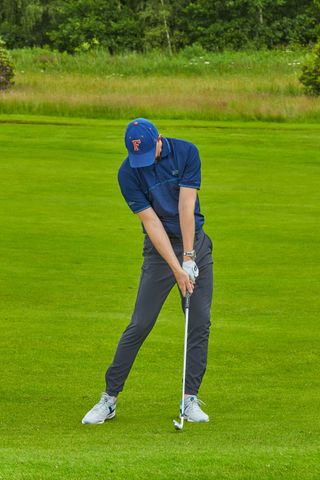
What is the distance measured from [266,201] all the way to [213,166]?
10.7 feet

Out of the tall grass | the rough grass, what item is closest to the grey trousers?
the rough grass

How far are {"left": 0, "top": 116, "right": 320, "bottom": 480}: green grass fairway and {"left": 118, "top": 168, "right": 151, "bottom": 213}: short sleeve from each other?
1.15 metres

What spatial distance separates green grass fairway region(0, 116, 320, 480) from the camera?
4.99 metres

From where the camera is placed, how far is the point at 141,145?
6000mm

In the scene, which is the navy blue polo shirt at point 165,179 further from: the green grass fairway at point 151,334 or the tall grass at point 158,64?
the tall grass at point 158,64

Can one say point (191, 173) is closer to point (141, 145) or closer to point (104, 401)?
point (141, 145)

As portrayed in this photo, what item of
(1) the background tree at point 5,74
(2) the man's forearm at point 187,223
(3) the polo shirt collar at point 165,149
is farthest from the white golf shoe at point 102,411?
(1) the background tree at point 5,74

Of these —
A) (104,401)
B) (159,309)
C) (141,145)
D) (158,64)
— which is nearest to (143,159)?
(141,145)

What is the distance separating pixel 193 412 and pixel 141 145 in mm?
1454

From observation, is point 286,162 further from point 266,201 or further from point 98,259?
point 98,259

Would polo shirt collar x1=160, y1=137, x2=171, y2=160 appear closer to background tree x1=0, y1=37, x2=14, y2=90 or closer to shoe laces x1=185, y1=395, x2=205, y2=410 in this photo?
shoe laces x1=185, y1=395, x2=205, y2=410

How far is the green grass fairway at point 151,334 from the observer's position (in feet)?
16.4

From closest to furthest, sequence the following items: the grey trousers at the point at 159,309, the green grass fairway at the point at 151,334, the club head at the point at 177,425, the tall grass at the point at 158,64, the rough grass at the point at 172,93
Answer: the green grass fairway at the point at 151,334
the club head at the point at 177,425
the grey trousers at the point at 159,309
the rough grass at the point at 172,93
the tall grass at the point at 158,64

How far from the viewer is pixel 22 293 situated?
10.1 m
